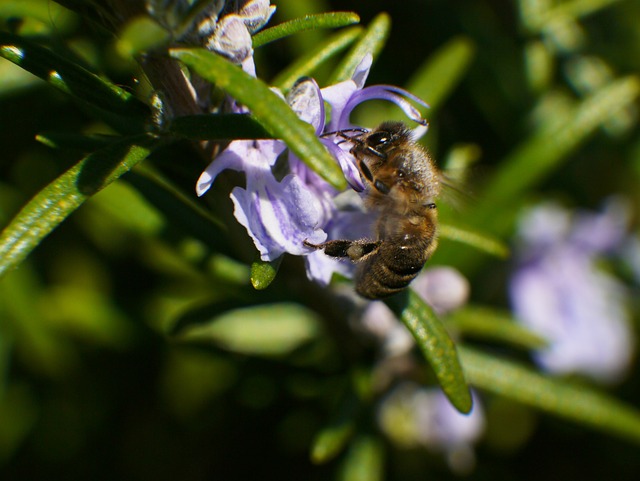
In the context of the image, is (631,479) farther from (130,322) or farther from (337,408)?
(130,322)

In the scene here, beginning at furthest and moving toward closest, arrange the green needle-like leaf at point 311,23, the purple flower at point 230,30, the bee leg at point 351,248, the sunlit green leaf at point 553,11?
1. the sunlit green leaf at point 553,11
2. the bee leg at point 351,248
3. the green needle-like leaf at point 311,23
4. the purple flower at point 230,30

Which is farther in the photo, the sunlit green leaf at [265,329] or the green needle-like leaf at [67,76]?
the sunlit green leaf at [265,329]

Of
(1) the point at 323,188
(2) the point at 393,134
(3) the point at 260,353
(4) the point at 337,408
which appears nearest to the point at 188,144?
(1) the point at 323,188

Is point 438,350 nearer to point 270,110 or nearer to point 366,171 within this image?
point 366,171

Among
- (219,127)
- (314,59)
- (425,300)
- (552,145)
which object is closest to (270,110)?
(219,127)

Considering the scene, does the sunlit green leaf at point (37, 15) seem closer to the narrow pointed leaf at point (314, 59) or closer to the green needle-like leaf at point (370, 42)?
the narrow pointed leaf at point (314, 59)

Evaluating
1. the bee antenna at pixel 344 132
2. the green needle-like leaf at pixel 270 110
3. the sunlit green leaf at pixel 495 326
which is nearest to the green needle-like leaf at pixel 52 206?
the green needle-like leaf at pixel 270 110
